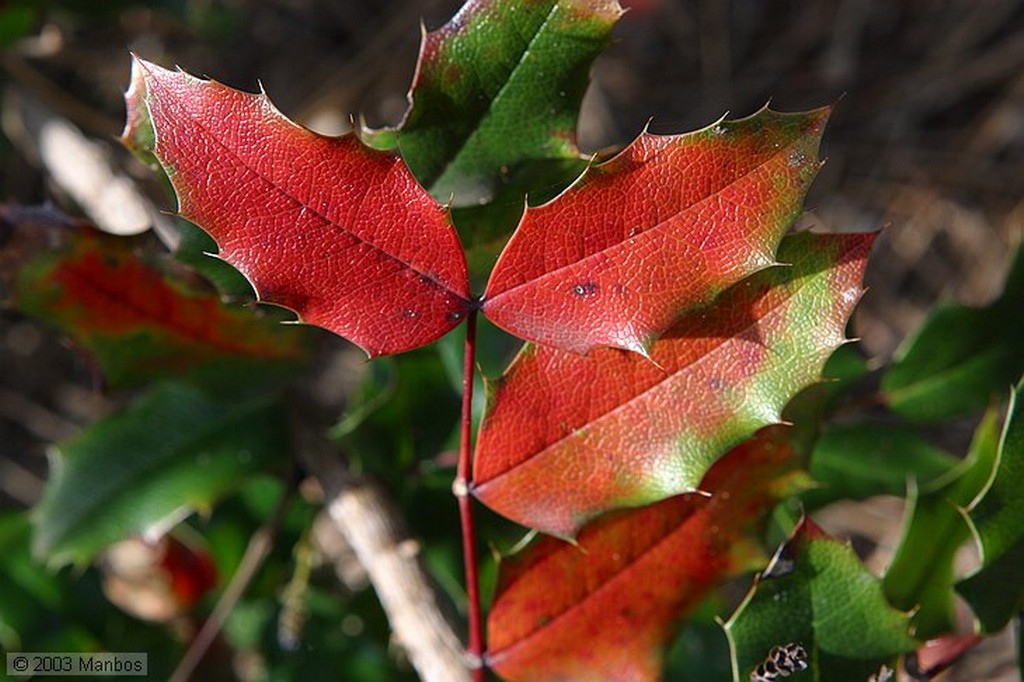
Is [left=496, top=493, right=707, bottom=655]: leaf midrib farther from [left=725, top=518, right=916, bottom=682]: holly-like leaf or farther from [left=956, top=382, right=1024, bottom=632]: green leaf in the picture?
[left=956, top=382, right=1024, bottom=632]: green leaf

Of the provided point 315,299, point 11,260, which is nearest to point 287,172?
point 315,299

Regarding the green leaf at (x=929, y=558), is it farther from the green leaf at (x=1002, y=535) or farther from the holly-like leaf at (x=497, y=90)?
the holly-like leaf at (x=497, y=90)

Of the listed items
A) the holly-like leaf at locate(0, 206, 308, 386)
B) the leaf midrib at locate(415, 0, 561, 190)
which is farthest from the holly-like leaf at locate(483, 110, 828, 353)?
the holly-like leaf at locate(0, 206, 308, 386)

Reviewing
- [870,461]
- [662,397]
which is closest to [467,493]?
[662,397]

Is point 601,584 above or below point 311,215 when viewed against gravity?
below

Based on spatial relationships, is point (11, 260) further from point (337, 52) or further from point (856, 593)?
point (337, 52)

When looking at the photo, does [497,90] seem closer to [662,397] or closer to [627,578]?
[662,397]
